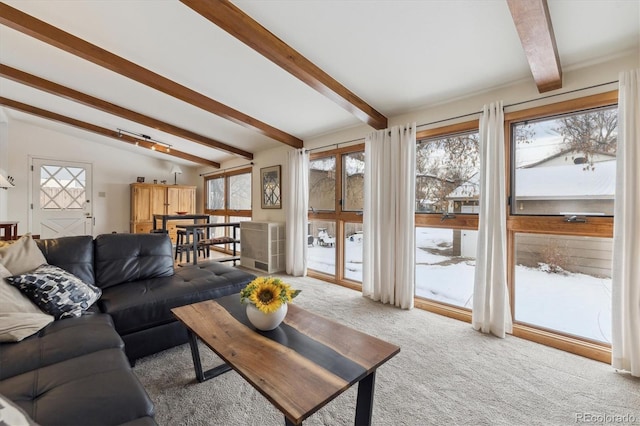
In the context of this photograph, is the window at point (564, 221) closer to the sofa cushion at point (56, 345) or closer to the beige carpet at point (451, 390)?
the beige carpet at point (451, 390)

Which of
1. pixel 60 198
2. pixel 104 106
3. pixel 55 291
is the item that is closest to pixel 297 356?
pixel 55 291

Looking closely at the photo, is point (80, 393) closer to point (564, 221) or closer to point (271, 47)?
point (271, 47)

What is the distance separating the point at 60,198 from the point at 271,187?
487 cm

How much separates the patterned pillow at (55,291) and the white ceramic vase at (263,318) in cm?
119

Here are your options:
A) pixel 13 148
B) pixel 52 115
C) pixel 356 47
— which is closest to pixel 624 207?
pixel 356 47

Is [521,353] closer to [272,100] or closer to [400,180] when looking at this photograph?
[400,180]

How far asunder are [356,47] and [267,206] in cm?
348

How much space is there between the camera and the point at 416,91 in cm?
270

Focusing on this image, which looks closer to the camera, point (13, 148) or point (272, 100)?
point (272, 100)

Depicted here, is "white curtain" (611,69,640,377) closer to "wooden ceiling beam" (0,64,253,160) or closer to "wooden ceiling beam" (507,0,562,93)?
"wooden ceiling beam" (507,0,562,93)

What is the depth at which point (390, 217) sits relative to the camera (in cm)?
317

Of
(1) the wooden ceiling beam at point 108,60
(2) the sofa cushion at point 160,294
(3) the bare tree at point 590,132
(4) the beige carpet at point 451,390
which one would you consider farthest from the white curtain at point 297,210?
(3) the bare tree at point 590,132

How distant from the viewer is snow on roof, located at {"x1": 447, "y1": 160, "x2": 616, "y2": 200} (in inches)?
82.6

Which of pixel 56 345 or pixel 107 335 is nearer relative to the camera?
pixel 56 345
